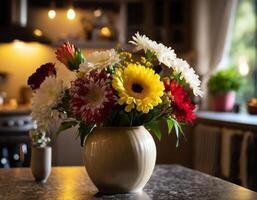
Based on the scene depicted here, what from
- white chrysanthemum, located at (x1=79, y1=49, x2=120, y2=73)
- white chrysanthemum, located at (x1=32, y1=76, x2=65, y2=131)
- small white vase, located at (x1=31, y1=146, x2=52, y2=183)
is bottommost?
small white vase, located at (x1=31, y1=146, x2=52, y2=183)

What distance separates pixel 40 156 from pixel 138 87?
512mm

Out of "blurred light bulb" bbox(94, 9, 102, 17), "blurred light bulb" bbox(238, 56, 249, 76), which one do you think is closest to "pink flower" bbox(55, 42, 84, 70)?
"blurred light bulb" bbox(238, 56, 249, 76)

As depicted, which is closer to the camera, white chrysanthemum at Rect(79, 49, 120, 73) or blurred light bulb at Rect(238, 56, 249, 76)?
white chrysanthemum at Rect(79, 49, 120, 73)

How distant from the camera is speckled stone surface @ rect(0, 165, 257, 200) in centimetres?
135

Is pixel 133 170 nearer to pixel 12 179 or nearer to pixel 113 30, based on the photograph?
pixel 12 179

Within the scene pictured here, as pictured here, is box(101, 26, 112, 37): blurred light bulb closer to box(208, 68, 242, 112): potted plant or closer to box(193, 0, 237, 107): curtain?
box(193, 0, 237, 107): curtain

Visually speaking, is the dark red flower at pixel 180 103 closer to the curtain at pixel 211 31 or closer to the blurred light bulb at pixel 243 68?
the blurred light bulb at pixel 243 68

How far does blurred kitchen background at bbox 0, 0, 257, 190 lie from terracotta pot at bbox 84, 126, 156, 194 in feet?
6.20

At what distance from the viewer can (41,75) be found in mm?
1382

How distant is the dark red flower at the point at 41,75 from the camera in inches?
54.1

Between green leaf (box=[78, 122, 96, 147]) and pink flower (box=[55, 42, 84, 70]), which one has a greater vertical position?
pink flower (box=[55, 42, 84, 70])

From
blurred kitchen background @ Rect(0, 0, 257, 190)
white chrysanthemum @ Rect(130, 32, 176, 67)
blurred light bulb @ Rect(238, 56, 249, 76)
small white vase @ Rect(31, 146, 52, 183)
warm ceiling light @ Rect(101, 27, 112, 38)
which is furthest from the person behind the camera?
warm ceiling light @ Rect(101, 27, 112, 38)

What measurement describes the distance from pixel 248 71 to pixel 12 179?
3150mm

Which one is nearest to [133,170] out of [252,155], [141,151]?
[141,151]
